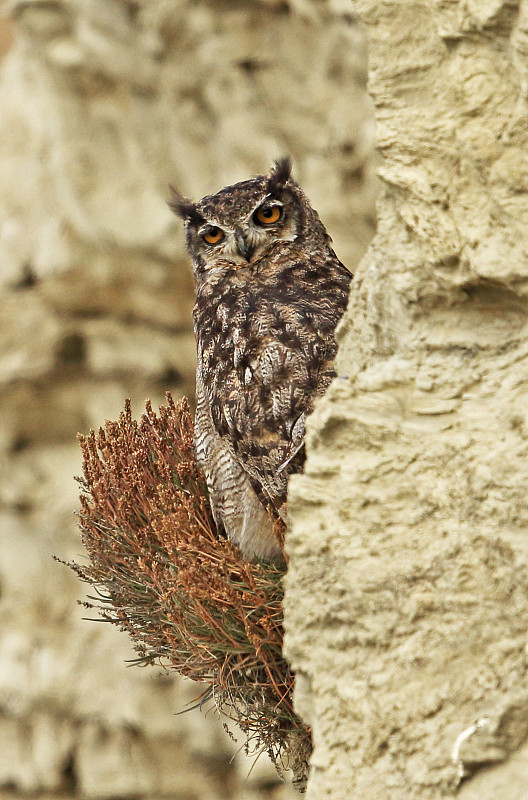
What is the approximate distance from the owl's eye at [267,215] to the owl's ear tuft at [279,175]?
2.3 inches

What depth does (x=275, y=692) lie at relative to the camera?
240cm

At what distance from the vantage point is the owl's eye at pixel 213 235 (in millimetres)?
2818

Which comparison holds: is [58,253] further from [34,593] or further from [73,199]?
[34,593]

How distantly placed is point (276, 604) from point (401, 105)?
128 cm

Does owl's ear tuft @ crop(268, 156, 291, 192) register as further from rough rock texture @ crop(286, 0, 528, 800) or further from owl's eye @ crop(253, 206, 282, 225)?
rough rock texture @ crop(286, 0, 528, 800)

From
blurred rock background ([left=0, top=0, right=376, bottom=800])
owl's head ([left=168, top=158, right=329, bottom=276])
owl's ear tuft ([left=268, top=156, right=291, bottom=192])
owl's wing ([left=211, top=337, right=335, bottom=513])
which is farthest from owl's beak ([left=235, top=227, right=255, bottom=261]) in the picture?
blurred rock background ([left=0, top=0, right=376, bottom=800])

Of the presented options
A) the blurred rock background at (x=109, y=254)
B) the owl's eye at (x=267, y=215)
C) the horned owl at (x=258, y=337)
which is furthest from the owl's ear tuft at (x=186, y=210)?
the blurred rock background at (x=109, y=254)

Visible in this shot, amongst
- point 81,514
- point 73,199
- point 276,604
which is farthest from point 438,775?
point 73,199

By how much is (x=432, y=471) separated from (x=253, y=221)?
1382 millimetres

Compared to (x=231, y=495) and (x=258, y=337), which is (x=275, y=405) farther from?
(x=231, y=495)

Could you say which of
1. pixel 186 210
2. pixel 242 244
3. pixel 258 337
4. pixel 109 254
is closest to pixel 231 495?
pixel 258 337

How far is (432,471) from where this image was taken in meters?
1.61

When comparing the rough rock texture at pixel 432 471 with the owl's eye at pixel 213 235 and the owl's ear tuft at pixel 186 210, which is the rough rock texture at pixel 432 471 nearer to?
the owl's eye at pixel 213 235

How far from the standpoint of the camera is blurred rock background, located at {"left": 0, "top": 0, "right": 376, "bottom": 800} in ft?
22.5
